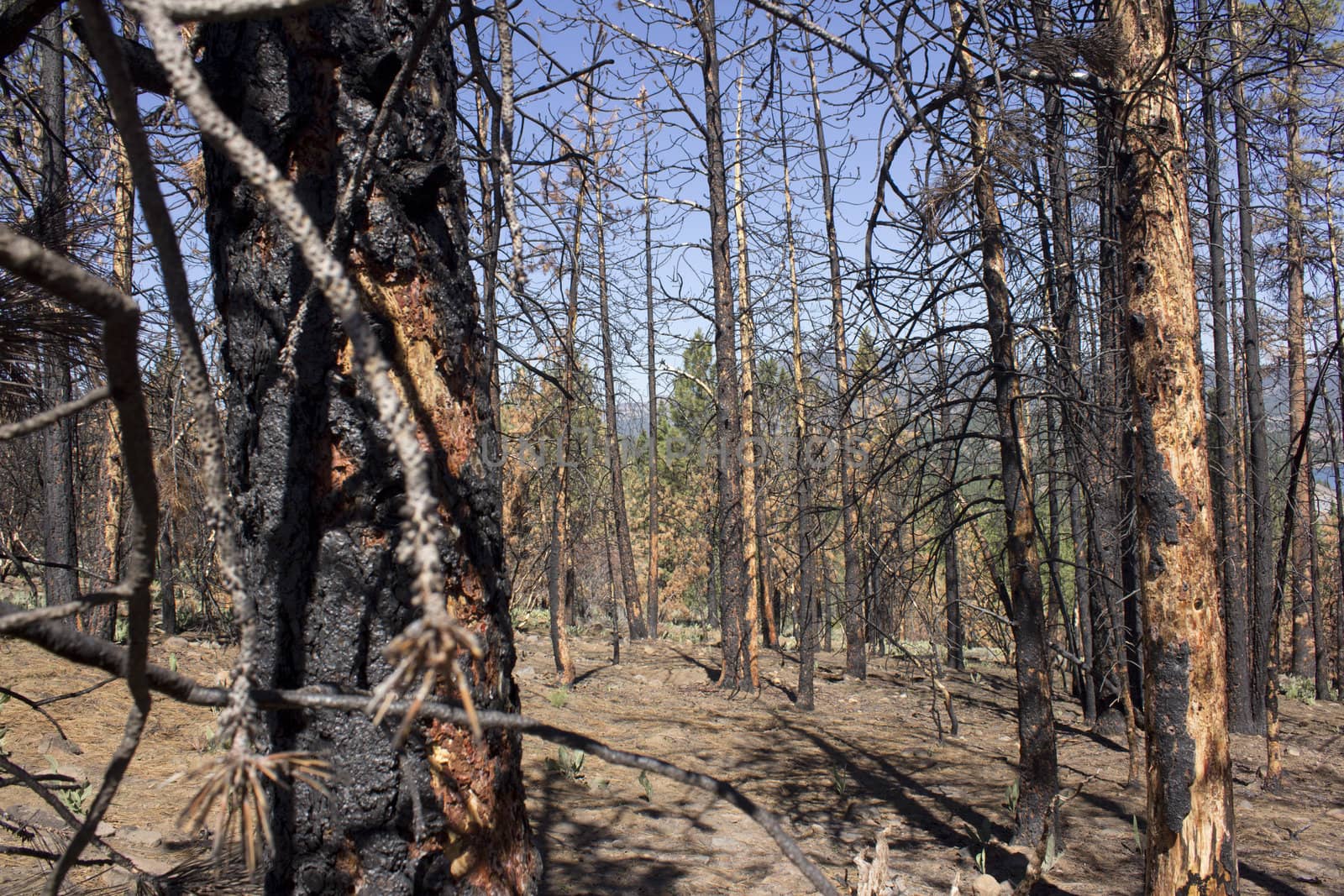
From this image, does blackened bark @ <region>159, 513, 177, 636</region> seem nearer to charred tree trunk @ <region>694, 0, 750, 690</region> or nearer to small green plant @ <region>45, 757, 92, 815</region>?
small green plant @ <region>45, 757, 92, 815</region>

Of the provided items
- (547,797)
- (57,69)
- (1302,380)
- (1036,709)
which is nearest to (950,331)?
(1036,709)

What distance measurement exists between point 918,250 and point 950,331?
2.42 feet

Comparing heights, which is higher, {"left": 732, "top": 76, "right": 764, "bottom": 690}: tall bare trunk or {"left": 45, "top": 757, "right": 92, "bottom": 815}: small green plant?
{"left": 732, "top": 76, "right": 764, "bottom": 690}: tall bare trunk

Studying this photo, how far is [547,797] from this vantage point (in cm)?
581

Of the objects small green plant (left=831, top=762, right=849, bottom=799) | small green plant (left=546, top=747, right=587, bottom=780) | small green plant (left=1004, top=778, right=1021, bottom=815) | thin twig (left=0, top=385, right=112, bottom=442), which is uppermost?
thin twig (left=0, top=385, right=112, bottom=442)

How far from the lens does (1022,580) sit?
19.0 feet

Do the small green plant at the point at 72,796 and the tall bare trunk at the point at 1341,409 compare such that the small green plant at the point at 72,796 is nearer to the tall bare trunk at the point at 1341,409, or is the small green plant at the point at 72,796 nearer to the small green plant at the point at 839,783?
the small green plant at the point at 839,783

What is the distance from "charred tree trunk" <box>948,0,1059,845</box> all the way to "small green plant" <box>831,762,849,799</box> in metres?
1.48

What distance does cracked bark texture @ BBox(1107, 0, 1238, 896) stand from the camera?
12.2 feet

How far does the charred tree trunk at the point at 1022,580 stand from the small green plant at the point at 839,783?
1.48 meters

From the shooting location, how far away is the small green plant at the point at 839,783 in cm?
694

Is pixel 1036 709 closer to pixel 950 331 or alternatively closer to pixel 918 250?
pixel 950 331

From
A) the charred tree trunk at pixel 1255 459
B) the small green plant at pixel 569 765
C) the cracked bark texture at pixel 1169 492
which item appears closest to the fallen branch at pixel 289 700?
the cracked bark texture at pixel 1169 492

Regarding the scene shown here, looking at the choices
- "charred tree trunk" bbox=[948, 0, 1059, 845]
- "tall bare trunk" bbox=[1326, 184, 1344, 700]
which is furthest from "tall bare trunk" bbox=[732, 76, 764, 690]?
"tall bare trunk" bbox=[1326, 184, 1344, 700]
